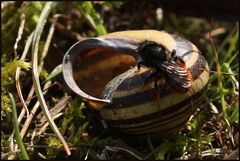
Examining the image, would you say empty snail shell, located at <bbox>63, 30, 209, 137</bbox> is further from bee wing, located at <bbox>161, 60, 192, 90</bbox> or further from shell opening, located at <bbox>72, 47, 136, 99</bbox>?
shell opening, located at <bbox>72, 47, 136, 99</bbox>

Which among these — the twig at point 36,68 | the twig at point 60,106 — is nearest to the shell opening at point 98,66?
the twig at point 60,106

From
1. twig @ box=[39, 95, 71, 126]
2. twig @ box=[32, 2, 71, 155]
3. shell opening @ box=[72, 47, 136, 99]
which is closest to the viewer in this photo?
twig @ box=[32, 2, 71, 155]

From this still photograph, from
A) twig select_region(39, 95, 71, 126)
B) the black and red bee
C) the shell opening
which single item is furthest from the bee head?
twig select_region(39, 95, 71, 126)

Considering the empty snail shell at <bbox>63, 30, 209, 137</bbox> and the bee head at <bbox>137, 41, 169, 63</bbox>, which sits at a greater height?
the bee head at <bbox>137, 41, 169, 63</bbox>

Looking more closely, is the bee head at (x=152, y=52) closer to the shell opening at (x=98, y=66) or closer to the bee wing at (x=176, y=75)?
the bee wing at (x=176, y=75)

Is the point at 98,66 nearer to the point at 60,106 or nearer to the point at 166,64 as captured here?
the point at 60,106

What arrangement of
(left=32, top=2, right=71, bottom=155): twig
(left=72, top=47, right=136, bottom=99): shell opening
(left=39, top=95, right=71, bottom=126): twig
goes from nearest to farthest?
1. (left=32, top=2, right=71, bottom=155): twig
2. (left=39, top=95, right=71, bottom=126): twig
3. (left=72, top=47, right=136, bottom=99): shell opening

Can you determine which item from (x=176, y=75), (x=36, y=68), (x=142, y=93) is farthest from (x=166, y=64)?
(x=36, y=68)
